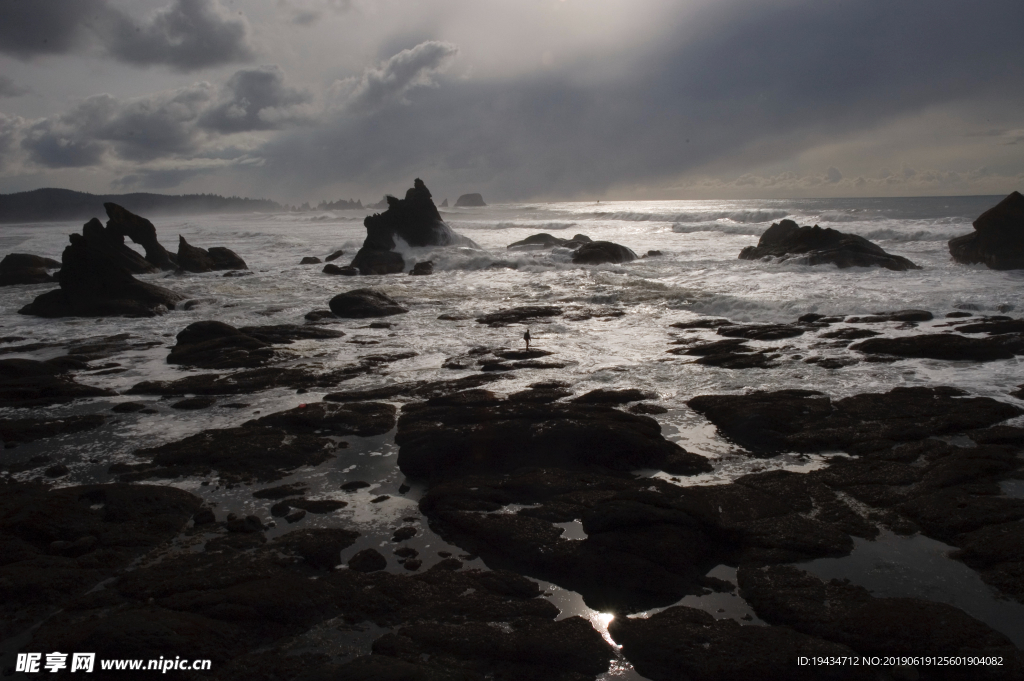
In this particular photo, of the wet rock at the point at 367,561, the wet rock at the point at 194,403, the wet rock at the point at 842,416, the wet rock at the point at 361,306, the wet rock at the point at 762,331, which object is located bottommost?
the wet rock at the point at 367,561

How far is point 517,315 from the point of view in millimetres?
16594

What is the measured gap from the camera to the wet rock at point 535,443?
23.3 ft

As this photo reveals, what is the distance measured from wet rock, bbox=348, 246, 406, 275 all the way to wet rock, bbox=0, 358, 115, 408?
16.3 m

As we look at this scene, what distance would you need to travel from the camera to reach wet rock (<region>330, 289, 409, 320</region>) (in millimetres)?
16797

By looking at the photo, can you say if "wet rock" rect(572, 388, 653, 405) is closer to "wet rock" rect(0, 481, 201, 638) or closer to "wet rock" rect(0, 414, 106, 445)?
"wet rock" rect(0, 481, 201, 638)

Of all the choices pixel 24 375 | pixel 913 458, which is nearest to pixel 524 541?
pixel 913 458

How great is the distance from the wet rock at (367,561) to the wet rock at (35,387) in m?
7.26

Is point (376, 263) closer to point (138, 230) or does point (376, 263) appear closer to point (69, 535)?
point (138, 230)

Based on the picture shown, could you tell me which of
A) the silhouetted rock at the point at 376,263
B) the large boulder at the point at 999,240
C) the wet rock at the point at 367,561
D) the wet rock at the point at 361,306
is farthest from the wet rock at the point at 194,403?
the large boulder at the point at 999,240

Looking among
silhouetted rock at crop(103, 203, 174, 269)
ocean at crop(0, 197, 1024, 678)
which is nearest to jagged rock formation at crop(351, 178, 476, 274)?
ocean at crop(0, 197, 1024, 678)

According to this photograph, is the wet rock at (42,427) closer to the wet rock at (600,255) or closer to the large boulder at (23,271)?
the large boulder at (23,271)

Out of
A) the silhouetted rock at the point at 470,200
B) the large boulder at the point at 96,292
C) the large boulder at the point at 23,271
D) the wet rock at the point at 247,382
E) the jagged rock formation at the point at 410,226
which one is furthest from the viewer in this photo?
the silhouetted rock at the point at 470,200

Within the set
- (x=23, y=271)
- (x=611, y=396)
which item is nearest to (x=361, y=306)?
(x=611, y=396)

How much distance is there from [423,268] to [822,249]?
16.3 meters
